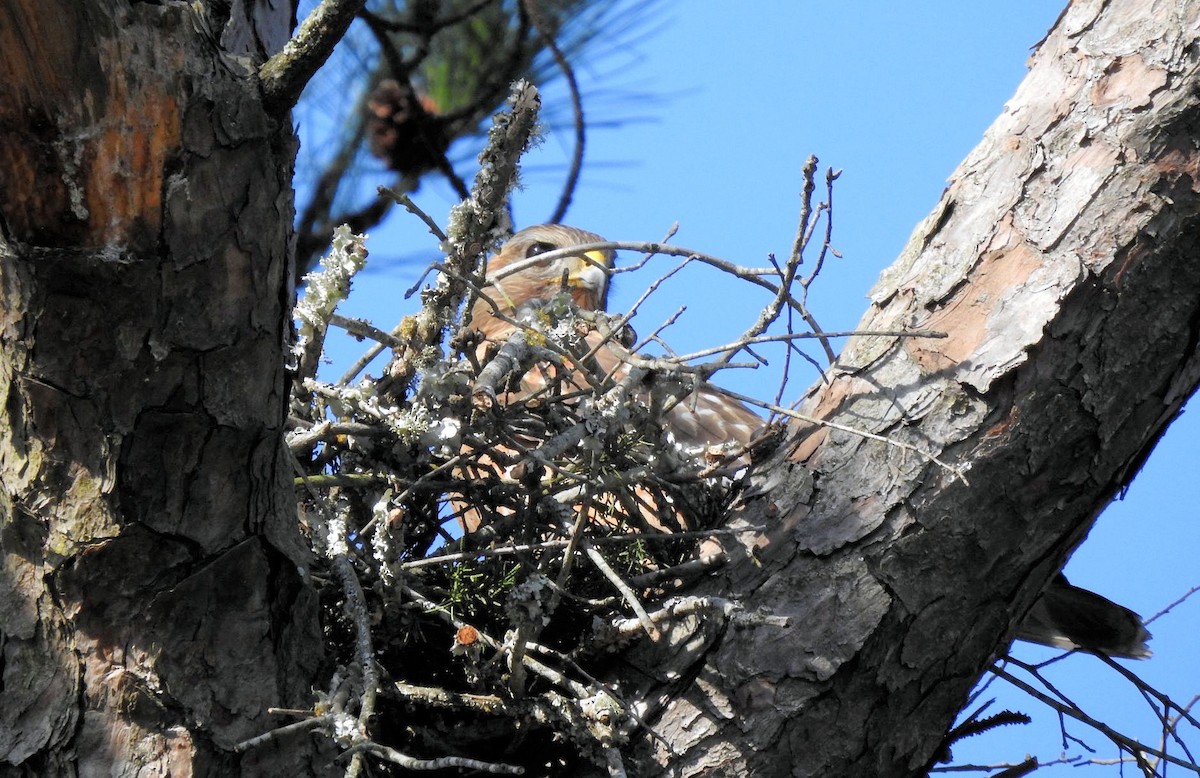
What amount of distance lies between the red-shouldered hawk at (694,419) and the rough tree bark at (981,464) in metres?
0.39

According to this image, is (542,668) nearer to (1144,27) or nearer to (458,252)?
(458,252)

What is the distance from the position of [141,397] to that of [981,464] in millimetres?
1527

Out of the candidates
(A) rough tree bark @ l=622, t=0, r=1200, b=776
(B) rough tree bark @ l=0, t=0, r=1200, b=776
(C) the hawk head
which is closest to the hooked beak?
(C) the hawk head

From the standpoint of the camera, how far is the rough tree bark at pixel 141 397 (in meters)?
1.68

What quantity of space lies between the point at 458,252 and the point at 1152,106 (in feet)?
4.54

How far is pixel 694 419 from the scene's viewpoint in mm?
4020

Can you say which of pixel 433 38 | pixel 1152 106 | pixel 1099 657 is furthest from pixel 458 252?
pixel 433 38

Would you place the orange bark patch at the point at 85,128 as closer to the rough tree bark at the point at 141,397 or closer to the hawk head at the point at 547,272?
the rough tree bark at the point at 141,397

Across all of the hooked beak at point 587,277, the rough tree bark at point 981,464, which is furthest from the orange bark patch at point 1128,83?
the hooked beak at point 587,277

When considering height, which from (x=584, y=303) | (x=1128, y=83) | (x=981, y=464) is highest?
(x=584, y=303)

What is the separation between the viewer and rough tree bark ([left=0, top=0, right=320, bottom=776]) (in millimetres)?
1681

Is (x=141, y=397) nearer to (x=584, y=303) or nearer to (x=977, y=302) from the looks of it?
(x=977, y=302)

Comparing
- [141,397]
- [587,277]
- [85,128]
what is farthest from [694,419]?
[85,128]

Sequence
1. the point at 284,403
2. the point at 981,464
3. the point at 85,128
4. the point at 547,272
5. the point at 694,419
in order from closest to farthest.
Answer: the point at 85,128, the point at 284,403, the point at 981,464, the point at 694,419, the point at 547,272
